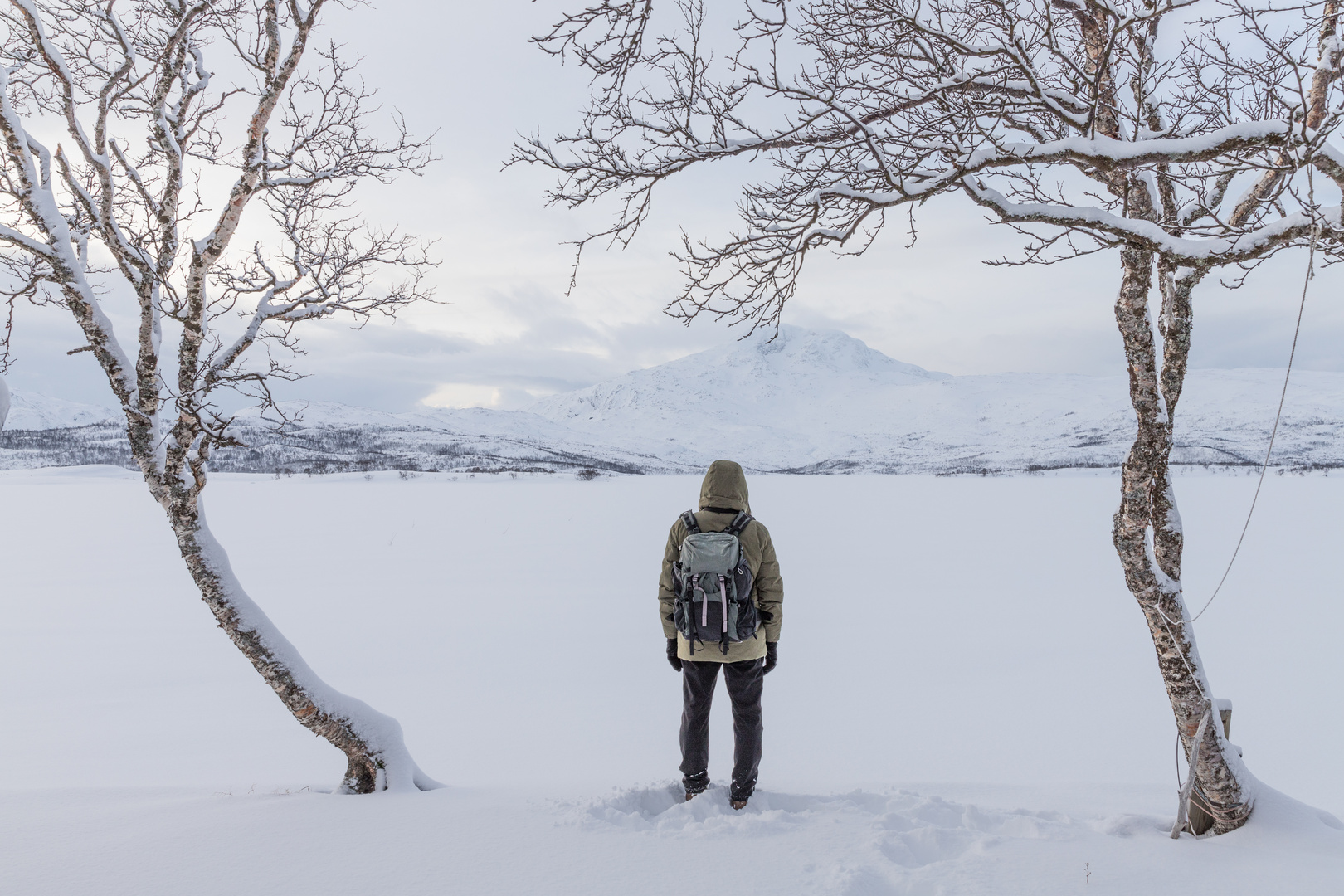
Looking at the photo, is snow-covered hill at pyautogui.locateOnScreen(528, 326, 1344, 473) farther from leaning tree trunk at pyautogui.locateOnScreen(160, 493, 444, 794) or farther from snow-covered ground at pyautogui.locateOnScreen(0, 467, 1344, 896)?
leaning tree trunk at pyautogui.locateOnScreen(160, 493, 444, 794)

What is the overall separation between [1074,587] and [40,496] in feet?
110

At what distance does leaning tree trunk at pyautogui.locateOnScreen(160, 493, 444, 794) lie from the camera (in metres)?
3.75

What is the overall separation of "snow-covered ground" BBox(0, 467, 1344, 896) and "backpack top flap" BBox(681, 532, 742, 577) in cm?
112

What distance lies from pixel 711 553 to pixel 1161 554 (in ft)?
7.49

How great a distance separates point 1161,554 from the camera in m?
3.61

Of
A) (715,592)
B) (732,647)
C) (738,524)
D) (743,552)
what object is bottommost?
(732,647)

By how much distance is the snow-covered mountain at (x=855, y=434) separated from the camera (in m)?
81.0

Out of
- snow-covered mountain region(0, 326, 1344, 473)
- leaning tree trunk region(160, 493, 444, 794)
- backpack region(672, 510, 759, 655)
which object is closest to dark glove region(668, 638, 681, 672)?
backpack region(672, 510, 759, 655)

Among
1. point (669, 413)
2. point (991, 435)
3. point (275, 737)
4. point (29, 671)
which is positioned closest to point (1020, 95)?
point (275, 737)

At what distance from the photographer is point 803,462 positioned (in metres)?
127

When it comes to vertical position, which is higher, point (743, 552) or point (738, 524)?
point (738, 524)

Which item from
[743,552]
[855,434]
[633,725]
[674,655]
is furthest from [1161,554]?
[855,434]

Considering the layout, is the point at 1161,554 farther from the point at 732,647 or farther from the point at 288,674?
the point at 288,674

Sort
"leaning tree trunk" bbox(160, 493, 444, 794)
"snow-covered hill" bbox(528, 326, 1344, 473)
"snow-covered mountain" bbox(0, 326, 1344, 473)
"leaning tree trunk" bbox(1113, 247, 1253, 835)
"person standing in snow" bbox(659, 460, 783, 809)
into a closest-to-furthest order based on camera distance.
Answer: "leaning tree trunk" bbox(1113, 247, 1253, 835), "person standing in snow" bbox(659, 460, 783, 809), "leaning tree trunk" bbox(160, 493, 444, 794), "snow-covered mountain" bbox(0, 326, 1344, 473), "snow-covered hill" bbox(528, 326, 1344, 473)
